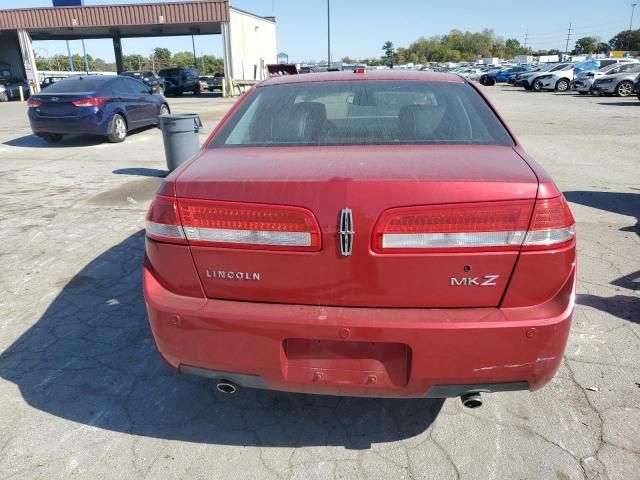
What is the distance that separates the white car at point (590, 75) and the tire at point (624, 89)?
1.12m

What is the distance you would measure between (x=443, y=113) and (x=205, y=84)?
34.4 metres

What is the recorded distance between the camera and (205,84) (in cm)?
3422

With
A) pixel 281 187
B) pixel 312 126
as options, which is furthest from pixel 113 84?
pixel 281 187

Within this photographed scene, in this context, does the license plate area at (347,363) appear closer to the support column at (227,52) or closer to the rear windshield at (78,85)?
the rear windshield at (78,85)

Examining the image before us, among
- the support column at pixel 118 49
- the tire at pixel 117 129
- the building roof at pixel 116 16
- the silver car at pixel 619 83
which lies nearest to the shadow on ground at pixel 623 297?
the tire at pixel 117 129

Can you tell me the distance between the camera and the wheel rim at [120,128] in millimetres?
11663

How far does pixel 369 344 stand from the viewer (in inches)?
75.4

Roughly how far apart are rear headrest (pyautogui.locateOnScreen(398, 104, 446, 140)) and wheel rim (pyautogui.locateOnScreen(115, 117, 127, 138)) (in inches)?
417

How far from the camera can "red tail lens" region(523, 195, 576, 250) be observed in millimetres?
1829

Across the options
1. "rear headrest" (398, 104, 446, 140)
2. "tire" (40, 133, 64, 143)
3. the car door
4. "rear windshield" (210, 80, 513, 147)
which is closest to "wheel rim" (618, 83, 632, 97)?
the car door

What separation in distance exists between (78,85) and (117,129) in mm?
1255

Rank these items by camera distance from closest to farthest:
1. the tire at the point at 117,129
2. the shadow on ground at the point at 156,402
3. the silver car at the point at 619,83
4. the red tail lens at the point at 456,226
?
the red tail lens at the point at 456,226
the shadow on ground at the point at 156,402
the tire at the point at 117,129
the silver car at the point at 619,83

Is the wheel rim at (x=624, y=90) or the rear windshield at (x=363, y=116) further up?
the rear windshield at (x=363, y=116)

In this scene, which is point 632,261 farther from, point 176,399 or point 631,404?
point 176,399
